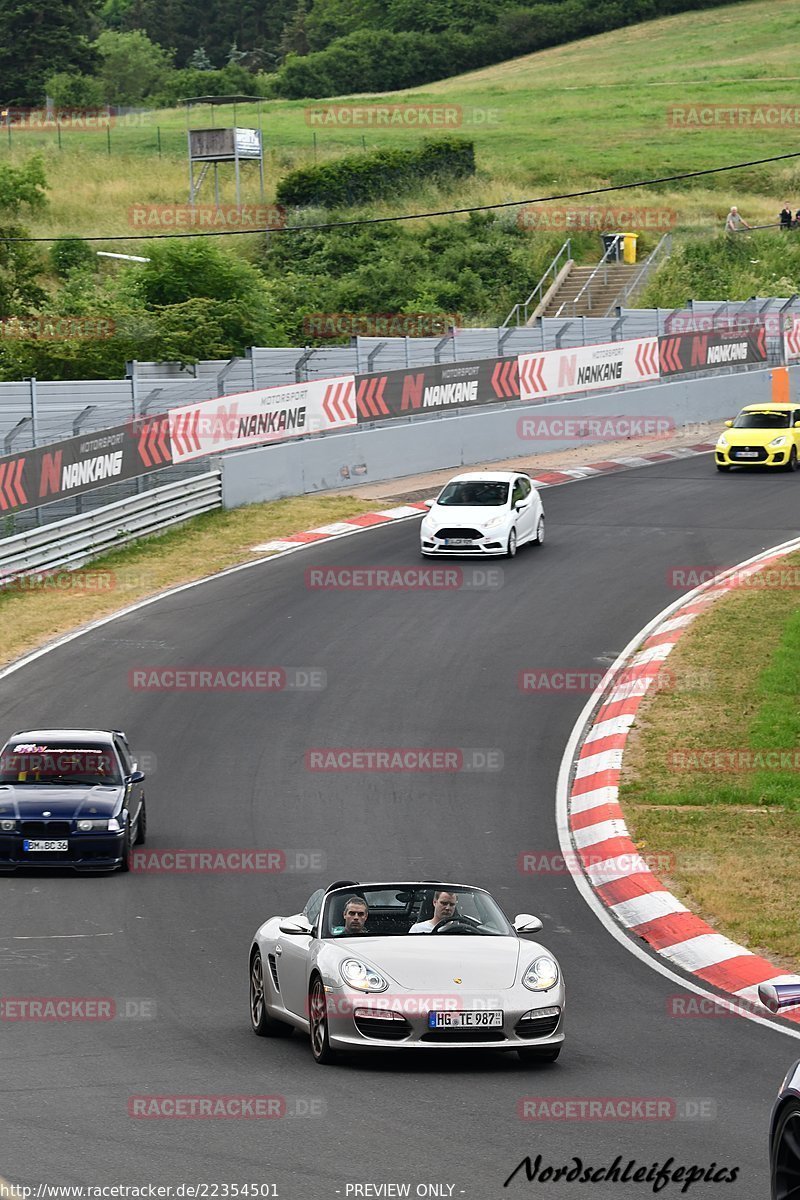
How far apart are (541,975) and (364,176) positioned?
59071 millimetres

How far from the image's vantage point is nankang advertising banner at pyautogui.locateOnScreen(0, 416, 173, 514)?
28.9m

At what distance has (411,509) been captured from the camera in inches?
1391

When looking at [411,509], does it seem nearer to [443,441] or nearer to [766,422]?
→ [443,441]

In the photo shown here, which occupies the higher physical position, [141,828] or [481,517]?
[481,517]

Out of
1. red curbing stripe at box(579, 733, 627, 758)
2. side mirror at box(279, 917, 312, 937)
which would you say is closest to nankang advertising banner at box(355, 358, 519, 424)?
red curbing stripe at box(579, 733, 627, 758)

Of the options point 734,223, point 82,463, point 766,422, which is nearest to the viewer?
point 82,463

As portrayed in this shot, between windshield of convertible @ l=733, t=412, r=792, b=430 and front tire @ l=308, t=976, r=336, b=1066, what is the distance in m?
31.1

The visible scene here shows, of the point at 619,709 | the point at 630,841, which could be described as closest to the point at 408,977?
the point at 630,841

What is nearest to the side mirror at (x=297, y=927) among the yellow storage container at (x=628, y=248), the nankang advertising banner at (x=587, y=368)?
the nankang advertising banner at (x=587, y=368)

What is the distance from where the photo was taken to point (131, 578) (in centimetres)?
3030

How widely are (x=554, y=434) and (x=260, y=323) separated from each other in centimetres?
1065

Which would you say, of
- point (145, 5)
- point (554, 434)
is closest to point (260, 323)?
point (554, 434)

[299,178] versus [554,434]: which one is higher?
[299,178]

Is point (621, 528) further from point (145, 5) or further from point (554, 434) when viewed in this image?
point (145, 5)
